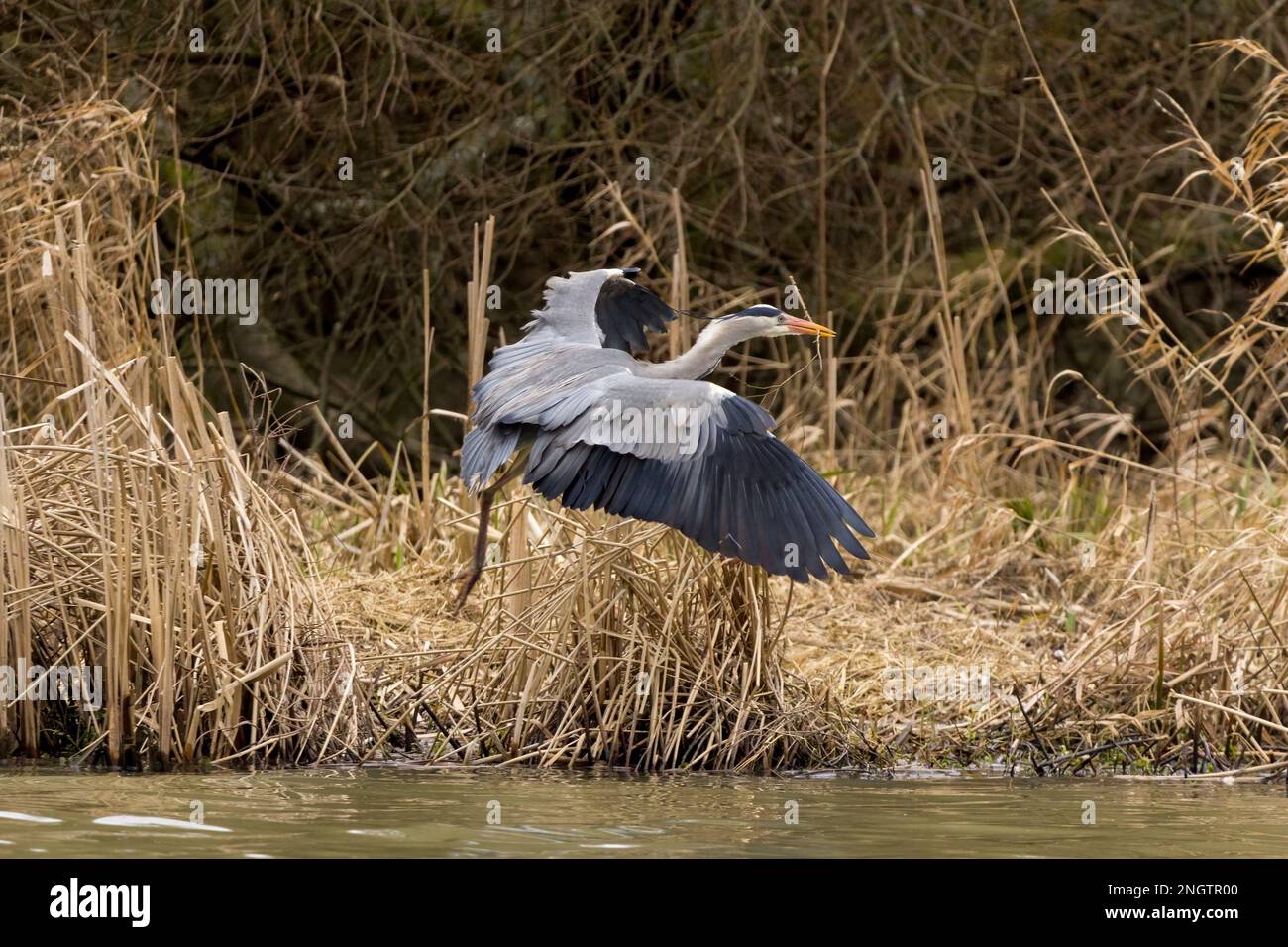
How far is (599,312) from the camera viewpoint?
21.3 feet

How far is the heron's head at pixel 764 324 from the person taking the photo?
18.6ft

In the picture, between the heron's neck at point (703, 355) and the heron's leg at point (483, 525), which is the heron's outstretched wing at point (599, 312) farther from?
the heron's leg at point (483, 525)

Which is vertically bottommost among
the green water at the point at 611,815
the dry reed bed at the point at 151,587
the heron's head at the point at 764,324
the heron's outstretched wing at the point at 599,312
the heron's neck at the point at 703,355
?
the green water at the point at 611,815

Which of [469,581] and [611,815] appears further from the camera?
[469,581]

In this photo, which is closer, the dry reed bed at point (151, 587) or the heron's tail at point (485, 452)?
the dry reed bed at point (151, 587)

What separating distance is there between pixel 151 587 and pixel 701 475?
5.04 feet

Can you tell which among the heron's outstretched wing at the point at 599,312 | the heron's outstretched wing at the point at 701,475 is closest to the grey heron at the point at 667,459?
the heron's outstretched wing at the point at 701,475

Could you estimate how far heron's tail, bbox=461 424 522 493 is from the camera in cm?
535

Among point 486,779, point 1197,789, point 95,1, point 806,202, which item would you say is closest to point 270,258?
point 95,1

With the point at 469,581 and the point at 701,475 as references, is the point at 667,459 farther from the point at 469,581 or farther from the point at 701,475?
the point at 469,581

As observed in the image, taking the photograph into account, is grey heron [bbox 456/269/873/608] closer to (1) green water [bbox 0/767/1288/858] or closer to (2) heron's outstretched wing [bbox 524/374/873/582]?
(2) heron's outstretched wing [bbox 524/374/873/582]

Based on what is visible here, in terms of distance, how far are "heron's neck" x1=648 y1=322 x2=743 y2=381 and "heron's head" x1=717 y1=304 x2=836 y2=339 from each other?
0.09ft

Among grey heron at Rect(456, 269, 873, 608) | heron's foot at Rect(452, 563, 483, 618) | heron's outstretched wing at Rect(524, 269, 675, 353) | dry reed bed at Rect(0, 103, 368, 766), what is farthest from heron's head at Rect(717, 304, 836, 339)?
dry reed bed at Rect(0, 103, 368, 766)

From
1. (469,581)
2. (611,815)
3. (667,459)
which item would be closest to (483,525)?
(469,581)
